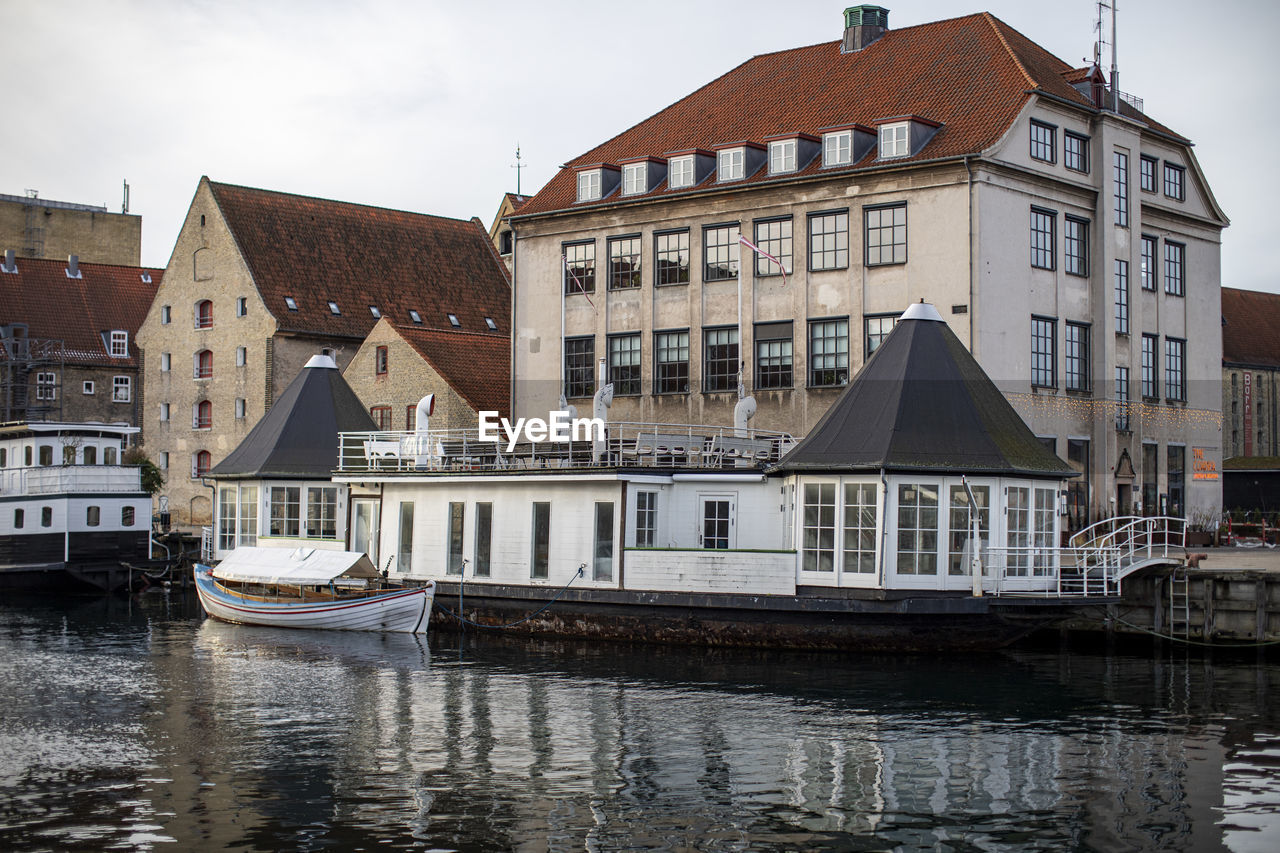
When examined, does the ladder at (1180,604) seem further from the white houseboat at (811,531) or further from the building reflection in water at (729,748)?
the building reflection in water at (729,748)

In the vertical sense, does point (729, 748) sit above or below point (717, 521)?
below

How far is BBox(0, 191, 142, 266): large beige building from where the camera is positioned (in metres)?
94.9

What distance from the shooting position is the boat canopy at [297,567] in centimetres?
4009

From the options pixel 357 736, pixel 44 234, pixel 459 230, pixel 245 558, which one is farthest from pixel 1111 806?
pixel 44 234

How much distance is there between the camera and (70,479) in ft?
→ 183

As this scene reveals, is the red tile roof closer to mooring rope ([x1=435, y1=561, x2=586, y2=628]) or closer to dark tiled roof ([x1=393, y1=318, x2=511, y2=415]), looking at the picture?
dark tiled roof ([x1=393, y1=318, x2=511, y2=415])

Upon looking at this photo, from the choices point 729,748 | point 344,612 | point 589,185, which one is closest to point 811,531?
point 729,748

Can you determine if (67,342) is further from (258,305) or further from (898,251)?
(898,251)

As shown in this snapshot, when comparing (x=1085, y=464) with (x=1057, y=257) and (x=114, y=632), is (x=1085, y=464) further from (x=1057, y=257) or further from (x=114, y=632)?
(x=114, y=632)

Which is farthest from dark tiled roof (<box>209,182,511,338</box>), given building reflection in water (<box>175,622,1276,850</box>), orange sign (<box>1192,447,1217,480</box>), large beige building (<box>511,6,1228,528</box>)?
building reflection in water (<box>175,622,1276,850</box>)

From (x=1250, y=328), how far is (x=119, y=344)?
6846 centimetres

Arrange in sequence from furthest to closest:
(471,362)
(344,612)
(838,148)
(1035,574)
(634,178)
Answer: (471,362)
(634,178)
(838,148)
(344,612)
(1035,574)

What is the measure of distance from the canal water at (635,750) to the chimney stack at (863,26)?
27.0m

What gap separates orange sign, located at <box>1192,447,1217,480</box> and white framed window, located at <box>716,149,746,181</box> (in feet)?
60.7
